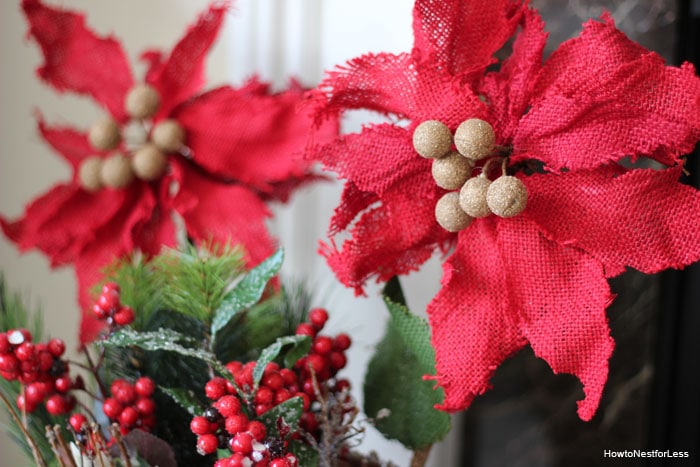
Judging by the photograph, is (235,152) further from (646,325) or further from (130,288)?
(646,325)

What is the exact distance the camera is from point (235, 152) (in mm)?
653

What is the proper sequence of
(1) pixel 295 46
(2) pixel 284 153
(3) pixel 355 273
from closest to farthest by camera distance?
(3) pixel 355 273 < (2) pixel 284 153 < (1) pixel 295 46

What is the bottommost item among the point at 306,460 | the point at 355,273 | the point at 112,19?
the point at 306,460

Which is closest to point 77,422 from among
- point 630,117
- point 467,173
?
point 467,173

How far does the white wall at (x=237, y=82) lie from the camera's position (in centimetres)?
73

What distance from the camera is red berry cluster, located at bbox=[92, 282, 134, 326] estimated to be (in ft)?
1.66

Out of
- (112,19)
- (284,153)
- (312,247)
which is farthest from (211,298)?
(112,19)

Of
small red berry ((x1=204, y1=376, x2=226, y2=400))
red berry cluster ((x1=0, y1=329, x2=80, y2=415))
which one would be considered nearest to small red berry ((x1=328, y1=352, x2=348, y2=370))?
small red berry ((x1=204, y1=376, x2=226, y2=400))

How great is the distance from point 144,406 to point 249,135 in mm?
275

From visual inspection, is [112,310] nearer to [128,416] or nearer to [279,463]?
[128,416]

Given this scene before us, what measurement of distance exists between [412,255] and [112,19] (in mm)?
595

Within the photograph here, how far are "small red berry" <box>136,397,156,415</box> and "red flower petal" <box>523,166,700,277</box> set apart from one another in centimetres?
33

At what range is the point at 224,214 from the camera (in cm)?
66

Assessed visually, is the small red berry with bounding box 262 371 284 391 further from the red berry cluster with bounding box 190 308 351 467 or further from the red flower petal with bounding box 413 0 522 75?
the red flower petal with bounding box 413 0 522 75
